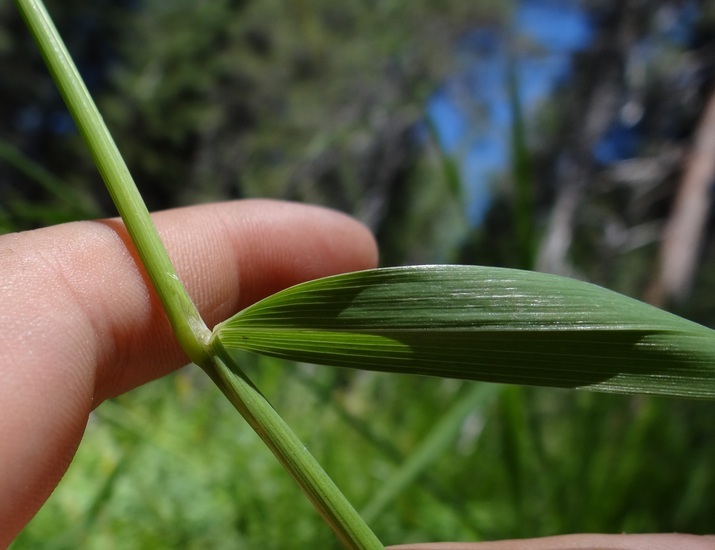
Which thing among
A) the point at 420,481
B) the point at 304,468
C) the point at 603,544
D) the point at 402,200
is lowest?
the point at 402,200

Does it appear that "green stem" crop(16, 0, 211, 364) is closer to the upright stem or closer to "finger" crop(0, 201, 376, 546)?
the upright stem

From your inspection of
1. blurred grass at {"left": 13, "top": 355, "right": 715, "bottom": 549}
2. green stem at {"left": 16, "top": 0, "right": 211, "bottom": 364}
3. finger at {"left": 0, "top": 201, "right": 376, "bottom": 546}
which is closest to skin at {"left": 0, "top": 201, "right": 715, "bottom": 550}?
finger at {"left": 0, "top": 201, "right": 376, "bottom": 546}

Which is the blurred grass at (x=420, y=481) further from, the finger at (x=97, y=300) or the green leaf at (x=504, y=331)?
the green leaf at (x=504, y=331)

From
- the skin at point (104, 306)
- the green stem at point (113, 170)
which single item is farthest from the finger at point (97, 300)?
the green stem at point (113, 170)

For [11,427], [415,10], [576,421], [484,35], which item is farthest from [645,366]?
[484,35]

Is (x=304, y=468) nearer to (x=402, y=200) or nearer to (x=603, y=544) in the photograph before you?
(x=603, y=544)

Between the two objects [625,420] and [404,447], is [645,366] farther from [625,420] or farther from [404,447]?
[404,447]

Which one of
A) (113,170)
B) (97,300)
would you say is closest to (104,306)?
(97,300)
